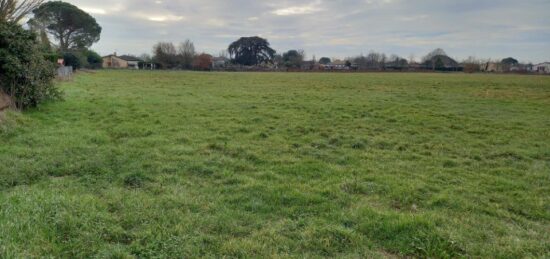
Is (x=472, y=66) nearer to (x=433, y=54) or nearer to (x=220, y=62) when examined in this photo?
(x=433, y=54)

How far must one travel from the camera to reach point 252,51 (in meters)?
112

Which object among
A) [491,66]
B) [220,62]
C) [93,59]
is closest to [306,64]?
[220,62]

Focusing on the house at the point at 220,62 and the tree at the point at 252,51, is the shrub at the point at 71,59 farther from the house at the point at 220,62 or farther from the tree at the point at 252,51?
the tree at the point at 252,51

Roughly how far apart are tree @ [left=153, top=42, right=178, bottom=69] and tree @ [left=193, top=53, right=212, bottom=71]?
5177mm

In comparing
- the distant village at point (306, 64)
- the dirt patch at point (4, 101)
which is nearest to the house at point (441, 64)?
the distant village at point (306, 64)

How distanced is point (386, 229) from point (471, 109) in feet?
45.2

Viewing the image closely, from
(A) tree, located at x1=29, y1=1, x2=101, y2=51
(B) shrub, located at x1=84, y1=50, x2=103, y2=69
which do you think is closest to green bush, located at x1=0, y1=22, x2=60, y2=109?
(A) tree, located at x1=29, y1=1, x2=101, y2=51

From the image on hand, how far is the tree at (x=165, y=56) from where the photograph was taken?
93.1 metres

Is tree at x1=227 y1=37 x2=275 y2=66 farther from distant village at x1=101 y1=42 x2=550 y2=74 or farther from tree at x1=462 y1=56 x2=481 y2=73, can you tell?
tree at x1=462 y1=56 x2=481 y2=73

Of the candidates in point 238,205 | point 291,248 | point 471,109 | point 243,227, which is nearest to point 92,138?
point 238,205

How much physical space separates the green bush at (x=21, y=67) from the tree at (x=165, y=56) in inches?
3308

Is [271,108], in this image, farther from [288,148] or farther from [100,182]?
[100,182]

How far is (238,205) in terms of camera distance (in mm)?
4676

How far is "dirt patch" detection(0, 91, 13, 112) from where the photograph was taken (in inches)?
382
